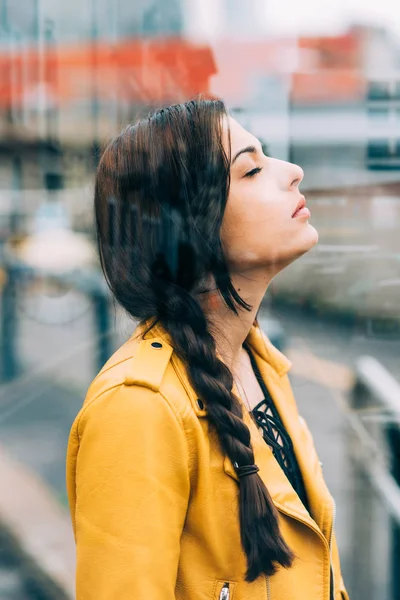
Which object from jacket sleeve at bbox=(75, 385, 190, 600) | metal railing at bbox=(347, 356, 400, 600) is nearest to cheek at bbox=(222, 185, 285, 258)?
jacket sleeve at bbox=(75, 385, 190, 600)

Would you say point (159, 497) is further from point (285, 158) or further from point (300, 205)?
point (285, 158)

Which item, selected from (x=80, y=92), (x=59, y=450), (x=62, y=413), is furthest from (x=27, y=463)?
(x=80, y=92)

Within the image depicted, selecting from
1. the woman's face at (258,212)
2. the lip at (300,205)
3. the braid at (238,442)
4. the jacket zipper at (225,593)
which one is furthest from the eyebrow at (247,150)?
the jacket zipper at (225,593)

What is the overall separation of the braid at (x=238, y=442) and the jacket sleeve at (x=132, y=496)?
75 mm

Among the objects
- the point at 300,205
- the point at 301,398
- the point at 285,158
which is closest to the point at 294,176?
the point at 300,205

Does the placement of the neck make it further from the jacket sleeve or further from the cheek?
the jacket sleeve

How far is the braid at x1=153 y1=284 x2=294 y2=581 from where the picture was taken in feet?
2.89

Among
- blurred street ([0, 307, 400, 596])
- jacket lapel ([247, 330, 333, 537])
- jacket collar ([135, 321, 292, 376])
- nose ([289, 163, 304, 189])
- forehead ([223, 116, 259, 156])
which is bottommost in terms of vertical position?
blurred street ([0, 307, 400, 596])

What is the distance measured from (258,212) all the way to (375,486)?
1.51 m

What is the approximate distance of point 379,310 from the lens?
2.50 m

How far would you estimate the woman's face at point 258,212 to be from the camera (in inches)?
37.9

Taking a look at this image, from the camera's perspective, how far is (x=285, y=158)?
180 centimetres

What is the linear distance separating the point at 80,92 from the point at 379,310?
1.72m

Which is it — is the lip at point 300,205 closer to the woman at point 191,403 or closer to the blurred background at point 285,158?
the woman at point 191,403
